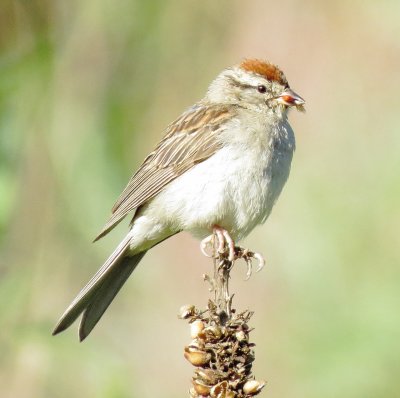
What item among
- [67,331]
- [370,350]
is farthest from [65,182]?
[370,350]

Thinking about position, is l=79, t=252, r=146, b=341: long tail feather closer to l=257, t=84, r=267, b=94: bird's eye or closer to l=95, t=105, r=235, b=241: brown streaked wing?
l=95, t=105, r=235, b=241: brown streaked wing

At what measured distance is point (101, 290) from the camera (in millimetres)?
5320

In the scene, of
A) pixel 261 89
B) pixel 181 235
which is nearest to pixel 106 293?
pixel 261 89

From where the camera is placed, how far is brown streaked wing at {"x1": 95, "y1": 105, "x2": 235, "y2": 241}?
5.26 metres

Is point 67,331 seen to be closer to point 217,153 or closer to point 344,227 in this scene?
point 217,153

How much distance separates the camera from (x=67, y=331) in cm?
517

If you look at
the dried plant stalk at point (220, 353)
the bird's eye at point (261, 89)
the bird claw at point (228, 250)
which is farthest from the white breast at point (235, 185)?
the dried plant stalk at point (220, 353)

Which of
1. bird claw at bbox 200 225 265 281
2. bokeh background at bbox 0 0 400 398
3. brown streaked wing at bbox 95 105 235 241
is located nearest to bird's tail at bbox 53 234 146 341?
bokeh background at bbox 0 0 400 398

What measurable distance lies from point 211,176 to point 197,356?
67.2 inches

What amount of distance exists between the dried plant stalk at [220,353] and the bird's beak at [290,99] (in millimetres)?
1899

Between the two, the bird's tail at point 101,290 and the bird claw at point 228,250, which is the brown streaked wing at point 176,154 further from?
the bird claw at point 228,250

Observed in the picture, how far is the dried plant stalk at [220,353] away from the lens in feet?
11.1

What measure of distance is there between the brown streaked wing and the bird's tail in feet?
0.81

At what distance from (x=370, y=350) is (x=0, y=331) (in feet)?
7.02
